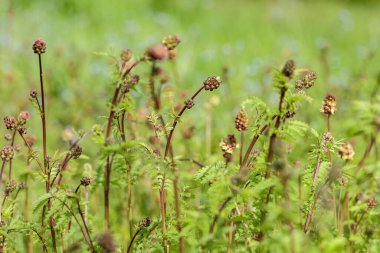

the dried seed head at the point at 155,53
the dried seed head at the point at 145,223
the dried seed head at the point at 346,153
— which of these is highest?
the dried seed head at the point at 155,53

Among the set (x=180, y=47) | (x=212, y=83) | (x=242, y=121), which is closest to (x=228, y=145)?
(x=242, y=121)

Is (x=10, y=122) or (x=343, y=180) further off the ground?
(x=10, y=122)

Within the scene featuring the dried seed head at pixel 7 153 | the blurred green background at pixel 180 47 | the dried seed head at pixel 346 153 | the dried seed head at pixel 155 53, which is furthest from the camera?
the blurred green background at pixel 180 47

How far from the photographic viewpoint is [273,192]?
1.31 metres

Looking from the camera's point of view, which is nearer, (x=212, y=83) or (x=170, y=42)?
(x=212, y=83)

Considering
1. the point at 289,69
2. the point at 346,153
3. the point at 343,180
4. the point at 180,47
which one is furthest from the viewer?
the point at 180,47

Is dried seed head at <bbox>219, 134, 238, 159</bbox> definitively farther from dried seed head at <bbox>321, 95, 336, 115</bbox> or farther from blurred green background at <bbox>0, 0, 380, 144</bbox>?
blurred green background at <bbox>0, 0, 380, 144</bbox>

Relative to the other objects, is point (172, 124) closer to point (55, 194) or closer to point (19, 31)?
point (55, 194)

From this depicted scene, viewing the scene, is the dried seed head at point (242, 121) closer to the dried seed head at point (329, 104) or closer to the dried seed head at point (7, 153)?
the dried seed head at point (329, 104)

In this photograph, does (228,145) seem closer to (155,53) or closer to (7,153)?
(155,53)

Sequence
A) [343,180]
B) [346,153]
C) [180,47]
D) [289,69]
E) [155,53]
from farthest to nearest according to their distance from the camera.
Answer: [180,47] → [343,180] → [346,153] → [155,53] → [289,69]

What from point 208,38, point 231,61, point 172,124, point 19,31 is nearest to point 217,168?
point 172,124

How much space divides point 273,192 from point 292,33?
19.1ft

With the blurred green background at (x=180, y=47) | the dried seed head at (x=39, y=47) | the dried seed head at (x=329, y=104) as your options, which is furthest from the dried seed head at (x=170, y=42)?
the blurred green background at (x=180, y=47)
